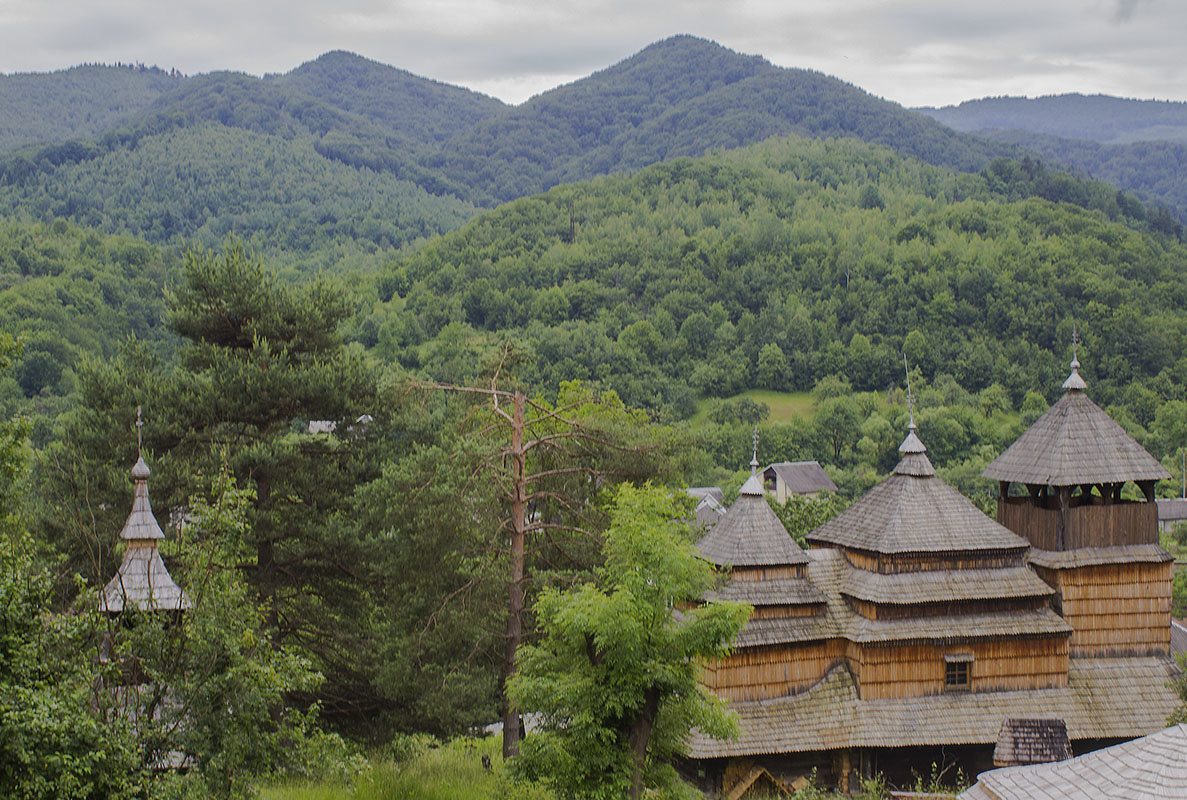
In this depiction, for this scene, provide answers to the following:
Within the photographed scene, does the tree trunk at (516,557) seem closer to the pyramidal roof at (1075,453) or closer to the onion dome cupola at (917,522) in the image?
the onion dome cupola at (917,522)

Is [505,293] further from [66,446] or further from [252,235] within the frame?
[66,446]

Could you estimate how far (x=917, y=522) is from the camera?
21.8 metres

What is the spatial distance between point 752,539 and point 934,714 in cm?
478

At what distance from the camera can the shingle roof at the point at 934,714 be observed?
65.9ft

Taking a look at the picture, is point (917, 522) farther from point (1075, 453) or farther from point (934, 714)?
point (1075, 453)

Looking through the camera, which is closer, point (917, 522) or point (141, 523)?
point (141, 523)

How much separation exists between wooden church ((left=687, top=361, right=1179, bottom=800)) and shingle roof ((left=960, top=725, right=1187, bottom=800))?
31.8 feet

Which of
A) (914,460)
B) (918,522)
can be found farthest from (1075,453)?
(918,522)

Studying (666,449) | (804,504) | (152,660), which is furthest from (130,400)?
(804,504)

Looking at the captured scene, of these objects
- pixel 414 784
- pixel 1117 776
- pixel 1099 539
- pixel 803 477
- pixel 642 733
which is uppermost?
pixel 1117 776

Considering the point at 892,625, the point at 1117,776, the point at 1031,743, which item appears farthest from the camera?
the point at 892,625

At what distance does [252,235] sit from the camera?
147750 mm

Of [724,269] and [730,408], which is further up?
[724,269]

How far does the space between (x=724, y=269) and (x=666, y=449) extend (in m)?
85.1
